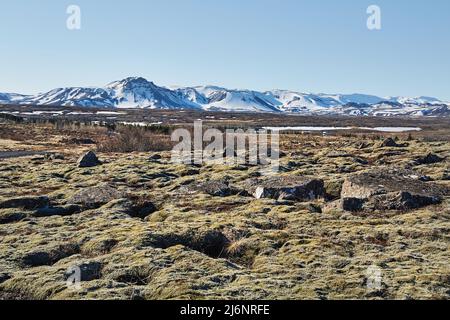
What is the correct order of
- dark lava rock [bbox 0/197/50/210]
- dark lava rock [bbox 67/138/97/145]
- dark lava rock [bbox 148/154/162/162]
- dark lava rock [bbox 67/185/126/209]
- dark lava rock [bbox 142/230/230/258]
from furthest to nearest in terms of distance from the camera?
dark lava rock [bbox 67/138/97/145] → dark lava rock [bbox 148/154/162/162] → dark lava rock [bbox 67/185/126/209] → dark lava rock [bbox 0/197/50/210] → dark lava rock [bbox 142/230/230/258]

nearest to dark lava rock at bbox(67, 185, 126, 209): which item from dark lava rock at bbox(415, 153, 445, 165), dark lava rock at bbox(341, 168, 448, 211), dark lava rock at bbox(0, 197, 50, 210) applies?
dark lava rock at bbox(0, 197, 50, 210)

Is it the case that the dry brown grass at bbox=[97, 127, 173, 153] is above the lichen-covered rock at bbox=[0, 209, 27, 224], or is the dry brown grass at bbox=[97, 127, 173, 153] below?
above

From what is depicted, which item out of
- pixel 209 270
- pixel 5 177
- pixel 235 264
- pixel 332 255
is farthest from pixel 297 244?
pixel 5 177

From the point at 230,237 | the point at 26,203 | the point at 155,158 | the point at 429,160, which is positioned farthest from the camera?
the point at 155,158

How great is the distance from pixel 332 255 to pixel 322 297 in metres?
3.33

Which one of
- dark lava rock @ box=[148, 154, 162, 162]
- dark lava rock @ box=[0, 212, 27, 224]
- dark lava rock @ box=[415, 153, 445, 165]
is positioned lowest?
dark lava rock @ box=[0, 212, 27, 224]

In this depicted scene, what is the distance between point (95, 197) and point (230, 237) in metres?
9.53

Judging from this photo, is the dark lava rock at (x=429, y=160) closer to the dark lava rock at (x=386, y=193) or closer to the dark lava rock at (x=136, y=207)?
the dark lava rock at (x=386, y=193)

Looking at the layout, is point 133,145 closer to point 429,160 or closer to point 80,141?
point 80,141

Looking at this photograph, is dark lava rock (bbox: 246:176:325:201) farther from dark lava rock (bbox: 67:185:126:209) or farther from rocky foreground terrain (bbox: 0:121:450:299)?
dark lava rock (bbox: 67:185:126:209)

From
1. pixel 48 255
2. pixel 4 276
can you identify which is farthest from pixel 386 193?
pixel 4 276

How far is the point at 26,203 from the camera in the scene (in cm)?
2186

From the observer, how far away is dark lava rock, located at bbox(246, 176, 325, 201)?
77.3 ft

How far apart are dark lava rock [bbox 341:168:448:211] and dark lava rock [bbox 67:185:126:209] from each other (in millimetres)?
11413
